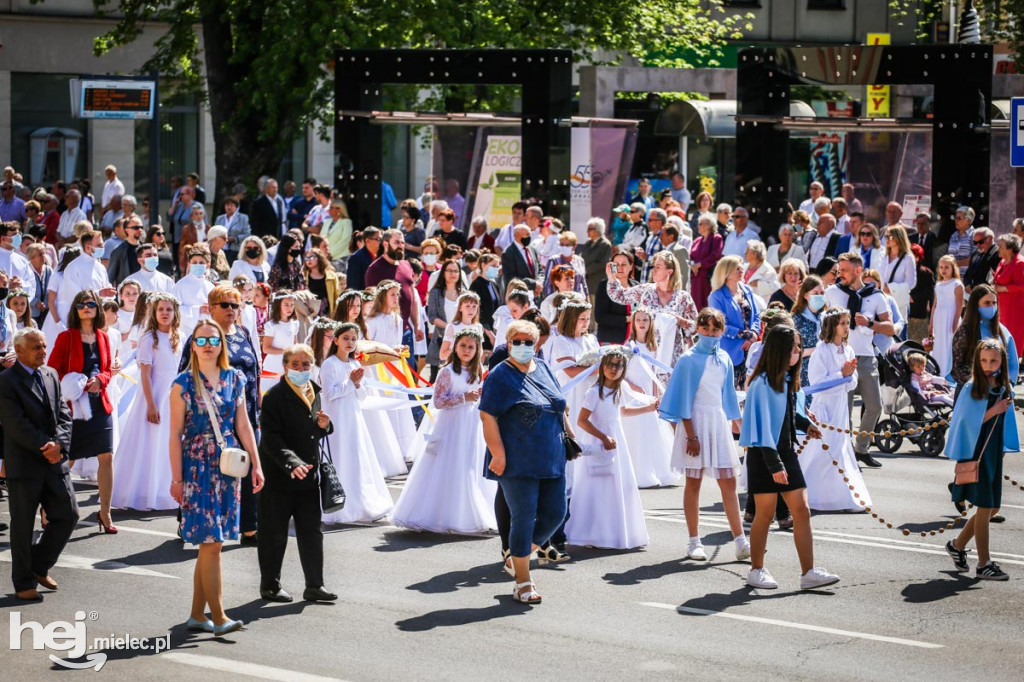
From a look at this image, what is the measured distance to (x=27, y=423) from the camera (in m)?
10.4

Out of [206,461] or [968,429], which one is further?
[968,429]

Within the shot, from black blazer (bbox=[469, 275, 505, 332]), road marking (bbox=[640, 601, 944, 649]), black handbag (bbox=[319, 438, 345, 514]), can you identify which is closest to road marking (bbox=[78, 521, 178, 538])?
black handbag (bbox=[319, 438, 345, 514])

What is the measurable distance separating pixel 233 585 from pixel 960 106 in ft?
44.8

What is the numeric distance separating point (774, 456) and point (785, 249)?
1183 cm

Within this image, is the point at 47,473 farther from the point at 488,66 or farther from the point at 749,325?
the point at 488,66

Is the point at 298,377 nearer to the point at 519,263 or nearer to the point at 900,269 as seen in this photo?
the point at 519,263

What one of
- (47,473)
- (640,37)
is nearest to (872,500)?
(47,473)

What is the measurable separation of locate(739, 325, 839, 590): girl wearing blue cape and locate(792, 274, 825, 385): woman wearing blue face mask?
3642 millimetres

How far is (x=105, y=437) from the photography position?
484 inches

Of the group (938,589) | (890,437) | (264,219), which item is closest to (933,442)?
(890,437)

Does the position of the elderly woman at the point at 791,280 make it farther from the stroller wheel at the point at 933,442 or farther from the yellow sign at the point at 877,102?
the yellow sign at the point at 877,102

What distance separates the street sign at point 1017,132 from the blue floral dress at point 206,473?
1164 centimetres

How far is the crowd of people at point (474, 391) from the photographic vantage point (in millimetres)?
10266

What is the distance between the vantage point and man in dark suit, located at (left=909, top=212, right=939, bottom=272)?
2169 cm
